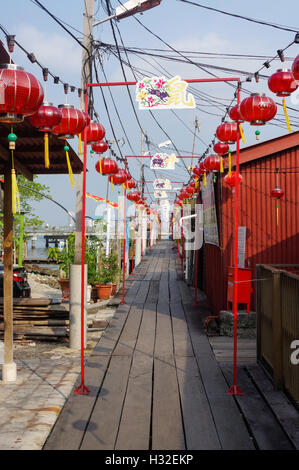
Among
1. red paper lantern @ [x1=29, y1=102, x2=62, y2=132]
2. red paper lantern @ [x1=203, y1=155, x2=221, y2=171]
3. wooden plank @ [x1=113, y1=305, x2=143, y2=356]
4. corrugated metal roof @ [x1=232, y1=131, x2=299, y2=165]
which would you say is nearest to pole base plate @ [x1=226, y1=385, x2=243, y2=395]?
wooden plank @ [x1=113, y1=305, x2=143, y2=356]

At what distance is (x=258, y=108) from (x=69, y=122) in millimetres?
2508

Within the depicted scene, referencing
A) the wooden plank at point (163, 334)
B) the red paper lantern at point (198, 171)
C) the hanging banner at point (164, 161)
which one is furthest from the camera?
the hanging banner at point (164, 161)

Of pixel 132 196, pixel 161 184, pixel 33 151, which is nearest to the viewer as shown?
pixel 33 151

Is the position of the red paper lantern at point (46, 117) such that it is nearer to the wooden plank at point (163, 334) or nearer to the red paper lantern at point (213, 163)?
the wooden plank at point (163, 334)

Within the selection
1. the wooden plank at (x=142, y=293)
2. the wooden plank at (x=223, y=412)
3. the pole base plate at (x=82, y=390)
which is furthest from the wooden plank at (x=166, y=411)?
the wooden plank at (x=142, y=293)

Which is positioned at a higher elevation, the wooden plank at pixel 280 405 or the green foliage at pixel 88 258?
the green foliage at pixel 88 258

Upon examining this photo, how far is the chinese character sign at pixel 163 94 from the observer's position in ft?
26.0

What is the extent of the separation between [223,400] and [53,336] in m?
4.68

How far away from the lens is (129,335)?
9.75 meters

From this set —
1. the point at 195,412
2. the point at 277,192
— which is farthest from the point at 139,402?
the point at 277,192

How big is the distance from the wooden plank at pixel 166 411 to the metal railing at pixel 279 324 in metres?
1.33

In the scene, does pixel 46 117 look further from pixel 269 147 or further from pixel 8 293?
pixel 269 147

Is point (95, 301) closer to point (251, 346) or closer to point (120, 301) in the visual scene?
point (120, 301)

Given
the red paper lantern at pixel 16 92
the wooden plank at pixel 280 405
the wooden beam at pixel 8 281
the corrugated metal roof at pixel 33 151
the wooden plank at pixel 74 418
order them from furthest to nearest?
1. the wooden beam at pixel 8 281
2. the corrugated metal roof at pixel 33 151
3. the wooden plank at pixel 280 405
4. the wooden plank at pixel 74 418
5. the red paper lantern at pixel 16 92
